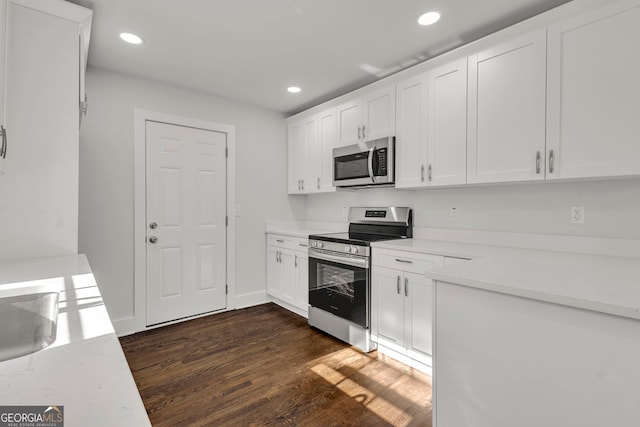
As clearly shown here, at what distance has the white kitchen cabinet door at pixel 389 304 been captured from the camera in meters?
2.40

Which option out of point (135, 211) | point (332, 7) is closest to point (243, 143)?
point (135, 211)

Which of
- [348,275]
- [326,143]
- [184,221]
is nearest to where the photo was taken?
[348,275]

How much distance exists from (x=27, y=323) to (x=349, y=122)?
2860mm

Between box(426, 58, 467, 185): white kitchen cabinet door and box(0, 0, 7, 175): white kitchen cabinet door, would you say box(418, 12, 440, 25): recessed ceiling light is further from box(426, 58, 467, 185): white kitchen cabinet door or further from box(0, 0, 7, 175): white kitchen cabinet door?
box(0, 0, 7, 175): white kitchen cabinet door

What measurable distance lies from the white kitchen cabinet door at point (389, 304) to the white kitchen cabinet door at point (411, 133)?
0.79 m

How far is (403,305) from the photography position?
2379 mm

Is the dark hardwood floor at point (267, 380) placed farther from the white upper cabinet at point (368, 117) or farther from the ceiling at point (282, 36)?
the ceiling at point (282, 36)

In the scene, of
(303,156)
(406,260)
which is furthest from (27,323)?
(303,156)

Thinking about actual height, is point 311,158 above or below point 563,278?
above

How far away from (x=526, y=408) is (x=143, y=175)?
334cm

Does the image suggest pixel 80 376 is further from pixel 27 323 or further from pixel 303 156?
pixel 303 156

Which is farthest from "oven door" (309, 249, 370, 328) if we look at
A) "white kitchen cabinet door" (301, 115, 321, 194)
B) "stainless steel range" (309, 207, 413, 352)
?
"white kitchen cabinet door" (301, 115, 321, 194)

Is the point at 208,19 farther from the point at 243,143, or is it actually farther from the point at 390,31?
the point at 243,143

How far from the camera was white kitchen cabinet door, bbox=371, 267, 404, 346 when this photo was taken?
2.40m
